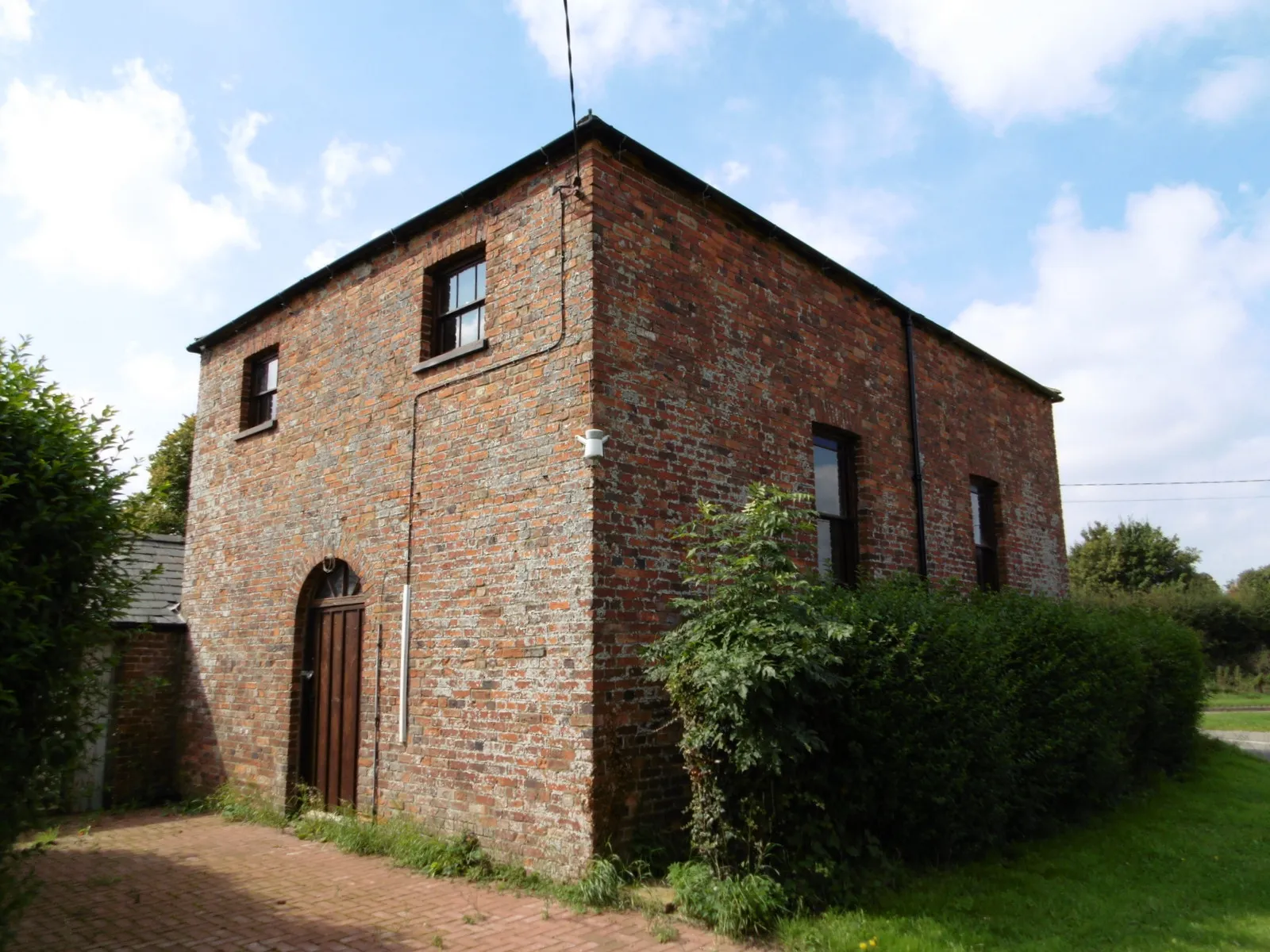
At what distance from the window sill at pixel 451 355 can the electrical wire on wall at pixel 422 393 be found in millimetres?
197

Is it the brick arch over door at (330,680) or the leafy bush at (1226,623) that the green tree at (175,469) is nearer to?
the brick arch over door at (330,680)

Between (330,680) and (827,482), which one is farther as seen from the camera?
(827,482)

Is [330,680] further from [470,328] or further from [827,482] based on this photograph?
[827,482]

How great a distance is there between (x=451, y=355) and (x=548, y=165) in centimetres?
197

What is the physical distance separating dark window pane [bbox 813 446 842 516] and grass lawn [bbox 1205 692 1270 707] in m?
23.8

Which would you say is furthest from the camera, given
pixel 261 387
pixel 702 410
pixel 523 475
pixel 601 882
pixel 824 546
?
pixel 261 387

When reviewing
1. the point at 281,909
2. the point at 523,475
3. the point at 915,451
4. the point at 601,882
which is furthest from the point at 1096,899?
the point at 281,909

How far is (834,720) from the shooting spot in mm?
5984

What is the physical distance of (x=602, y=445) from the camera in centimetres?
673

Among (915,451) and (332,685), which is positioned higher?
(915,451)

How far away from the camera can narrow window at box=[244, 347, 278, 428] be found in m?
11.1

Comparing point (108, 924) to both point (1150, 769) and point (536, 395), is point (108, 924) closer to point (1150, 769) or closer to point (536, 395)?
point (536, 395)

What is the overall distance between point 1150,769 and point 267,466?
37.5 feet

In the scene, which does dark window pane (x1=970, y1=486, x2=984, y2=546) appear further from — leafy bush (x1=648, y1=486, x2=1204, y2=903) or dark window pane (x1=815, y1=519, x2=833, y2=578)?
leafy bush (x1=648, y1=486, x2=1204, y2=903)
